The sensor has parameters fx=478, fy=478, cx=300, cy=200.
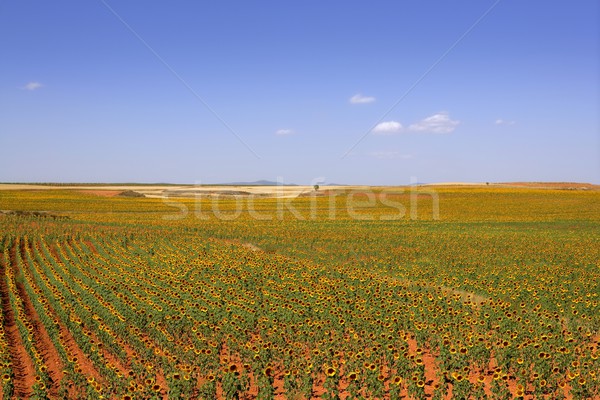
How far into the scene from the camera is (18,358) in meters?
11.4

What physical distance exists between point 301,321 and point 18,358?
6.82 metres

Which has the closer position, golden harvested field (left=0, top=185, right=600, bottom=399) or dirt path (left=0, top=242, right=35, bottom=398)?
golden harvested field (left=0, top=185, right=600, bottom=399)

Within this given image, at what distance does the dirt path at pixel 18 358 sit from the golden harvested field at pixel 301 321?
5 cm

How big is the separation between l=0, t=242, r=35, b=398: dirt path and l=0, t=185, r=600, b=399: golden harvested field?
2.0 inches

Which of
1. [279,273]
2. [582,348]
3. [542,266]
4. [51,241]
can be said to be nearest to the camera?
[582,348]

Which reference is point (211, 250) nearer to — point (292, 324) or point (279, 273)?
point (279, 273)

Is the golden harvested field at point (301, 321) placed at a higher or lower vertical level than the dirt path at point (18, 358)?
higher

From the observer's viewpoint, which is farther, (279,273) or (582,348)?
(279,273)

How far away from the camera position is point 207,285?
1630 centimetres

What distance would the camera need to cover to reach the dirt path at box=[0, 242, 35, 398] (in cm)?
992

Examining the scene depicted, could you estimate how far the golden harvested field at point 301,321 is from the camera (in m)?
8.99

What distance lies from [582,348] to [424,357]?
3.29 metres

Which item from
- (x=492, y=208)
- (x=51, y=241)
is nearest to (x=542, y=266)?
(x=51, y=241)

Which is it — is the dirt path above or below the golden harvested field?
below
